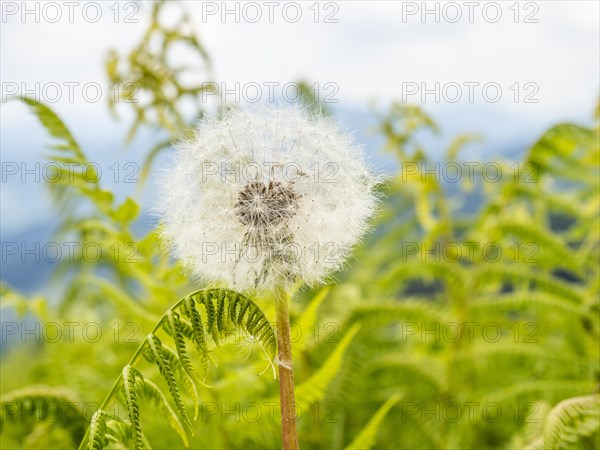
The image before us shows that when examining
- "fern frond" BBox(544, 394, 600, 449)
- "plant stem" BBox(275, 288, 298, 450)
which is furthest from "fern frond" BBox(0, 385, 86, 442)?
"fern frond" BBox(544, 394, 600, 449)

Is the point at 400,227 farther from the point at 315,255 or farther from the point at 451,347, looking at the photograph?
the point at 315,255

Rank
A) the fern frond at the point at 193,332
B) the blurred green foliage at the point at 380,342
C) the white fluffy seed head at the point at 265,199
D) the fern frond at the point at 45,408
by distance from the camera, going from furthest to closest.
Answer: the blurred green foliage at the point at 380,342
the fern frond at the point at 45,408
the white fluffy seed head at the point at 265,199
the fern frond at the point at 193,332

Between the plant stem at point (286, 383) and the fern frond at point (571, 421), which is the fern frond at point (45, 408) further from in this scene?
the fern frond at point (571, 421)

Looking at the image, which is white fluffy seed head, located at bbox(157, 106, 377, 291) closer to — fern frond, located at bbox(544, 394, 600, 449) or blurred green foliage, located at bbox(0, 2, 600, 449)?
blurred green foliage, located at bbox(0, 2, 600, 449)

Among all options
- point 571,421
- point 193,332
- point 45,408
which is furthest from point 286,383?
point 45,408

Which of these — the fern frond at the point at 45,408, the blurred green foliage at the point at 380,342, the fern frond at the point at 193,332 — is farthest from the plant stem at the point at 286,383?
the fern frond at the point at 45,408
